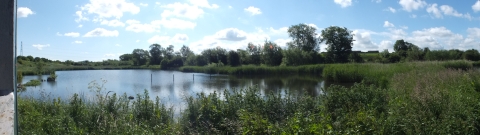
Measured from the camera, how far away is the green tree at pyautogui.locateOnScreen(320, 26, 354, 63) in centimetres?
5212

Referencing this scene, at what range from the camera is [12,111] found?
3.67 ft

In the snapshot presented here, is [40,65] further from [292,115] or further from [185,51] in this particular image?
[292,115]

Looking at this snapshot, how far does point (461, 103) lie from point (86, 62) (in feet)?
127

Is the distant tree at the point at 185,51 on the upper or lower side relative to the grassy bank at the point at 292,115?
upper

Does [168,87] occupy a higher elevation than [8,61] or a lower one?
lower

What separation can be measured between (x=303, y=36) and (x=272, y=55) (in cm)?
1127

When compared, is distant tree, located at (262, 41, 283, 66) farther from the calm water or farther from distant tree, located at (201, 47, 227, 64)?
the calm water

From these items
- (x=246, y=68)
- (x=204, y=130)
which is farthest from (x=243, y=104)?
(x=246, y=68)

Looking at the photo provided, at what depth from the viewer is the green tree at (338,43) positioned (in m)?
52.1

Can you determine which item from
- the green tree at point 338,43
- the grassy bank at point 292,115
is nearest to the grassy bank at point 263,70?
the green tree at point 338,43

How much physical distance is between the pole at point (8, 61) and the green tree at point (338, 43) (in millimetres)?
52699

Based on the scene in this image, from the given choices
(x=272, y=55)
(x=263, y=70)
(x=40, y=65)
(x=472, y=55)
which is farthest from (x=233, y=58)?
(x=472, y=55)

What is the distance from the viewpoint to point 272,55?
49.8 m

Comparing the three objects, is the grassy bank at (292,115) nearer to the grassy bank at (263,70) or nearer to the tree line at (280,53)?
the grassy bank at (263,70)
